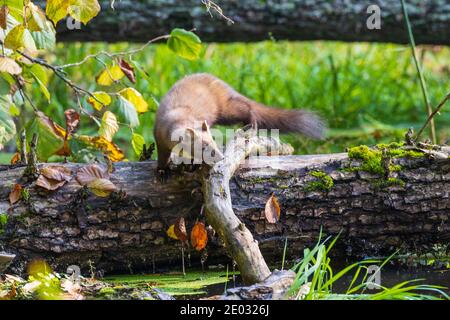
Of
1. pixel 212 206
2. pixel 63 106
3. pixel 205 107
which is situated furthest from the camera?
pixel 63 106

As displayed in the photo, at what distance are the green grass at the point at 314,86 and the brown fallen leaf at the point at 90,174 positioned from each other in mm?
2274

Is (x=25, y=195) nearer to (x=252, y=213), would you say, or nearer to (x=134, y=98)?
(x=134, y=98)

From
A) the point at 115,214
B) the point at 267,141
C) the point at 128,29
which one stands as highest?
the point at 128,29

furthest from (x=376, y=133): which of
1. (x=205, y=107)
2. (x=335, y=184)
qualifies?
(x=335, y=184)

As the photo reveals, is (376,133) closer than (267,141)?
No

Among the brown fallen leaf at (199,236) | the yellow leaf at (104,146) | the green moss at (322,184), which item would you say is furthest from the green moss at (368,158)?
the yellow leaf at (104,146)

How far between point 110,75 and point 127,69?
0.09 metres

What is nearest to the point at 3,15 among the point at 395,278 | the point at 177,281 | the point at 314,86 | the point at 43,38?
the point at 43,38

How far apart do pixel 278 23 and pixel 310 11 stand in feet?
0.75

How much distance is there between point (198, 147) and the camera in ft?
11.1

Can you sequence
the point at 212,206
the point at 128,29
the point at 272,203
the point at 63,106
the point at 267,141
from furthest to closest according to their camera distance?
the point at 63,106, the point at 128,29, the point at 267,141, the point at 272,203, the point at 212,206

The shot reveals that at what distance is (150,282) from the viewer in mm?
3168

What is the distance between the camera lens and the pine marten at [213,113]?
12.9ft

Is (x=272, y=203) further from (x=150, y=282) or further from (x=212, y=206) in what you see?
(x=150, y=282)
